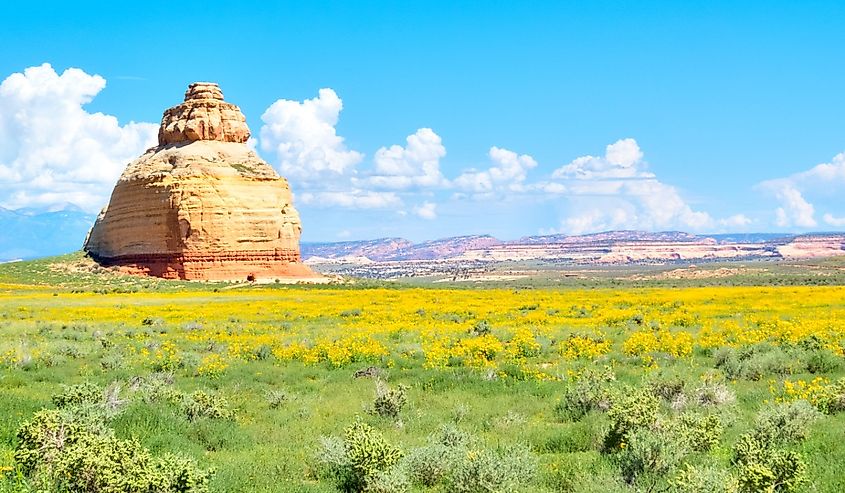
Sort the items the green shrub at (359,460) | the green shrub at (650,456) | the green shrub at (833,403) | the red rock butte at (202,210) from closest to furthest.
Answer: the green shrub at (650,456) → the green shrub at (359,460) → the green shrub at (833,403) → the red rock butte at (202,210)

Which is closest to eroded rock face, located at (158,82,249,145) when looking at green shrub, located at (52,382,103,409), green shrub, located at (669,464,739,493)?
green shrub, located at (52,382,103,409)

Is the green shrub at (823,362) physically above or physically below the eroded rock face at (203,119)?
below

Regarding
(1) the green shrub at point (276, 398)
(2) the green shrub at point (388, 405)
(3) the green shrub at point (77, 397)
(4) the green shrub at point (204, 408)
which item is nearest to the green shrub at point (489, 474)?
(2) the green shrub at point (388, 405)

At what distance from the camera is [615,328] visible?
71.9 feet

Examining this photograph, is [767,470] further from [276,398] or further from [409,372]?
[409,372]

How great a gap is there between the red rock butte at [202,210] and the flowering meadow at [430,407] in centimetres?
4589

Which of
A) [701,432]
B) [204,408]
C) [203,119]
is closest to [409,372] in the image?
[204,408]

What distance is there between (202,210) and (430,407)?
61.9 m

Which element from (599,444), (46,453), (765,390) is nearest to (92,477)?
(46,453)

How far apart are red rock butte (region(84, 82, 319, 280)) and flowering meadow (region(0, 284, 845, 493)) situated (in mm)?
45887

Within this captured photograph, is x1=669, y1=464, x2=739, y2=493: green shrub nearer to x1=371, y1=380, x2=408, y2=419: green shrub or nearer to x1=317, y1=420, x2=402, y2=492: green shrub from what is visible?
x1=317, y1=420, x2=402, y2=492: green shrub

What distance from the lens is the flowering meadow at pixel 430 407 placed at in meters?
6.67

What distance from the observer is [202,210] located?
68.4m

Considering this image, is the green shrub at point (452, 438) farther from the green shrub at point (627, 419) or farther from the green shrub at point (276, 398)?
the green shrub at point (276, 398)
